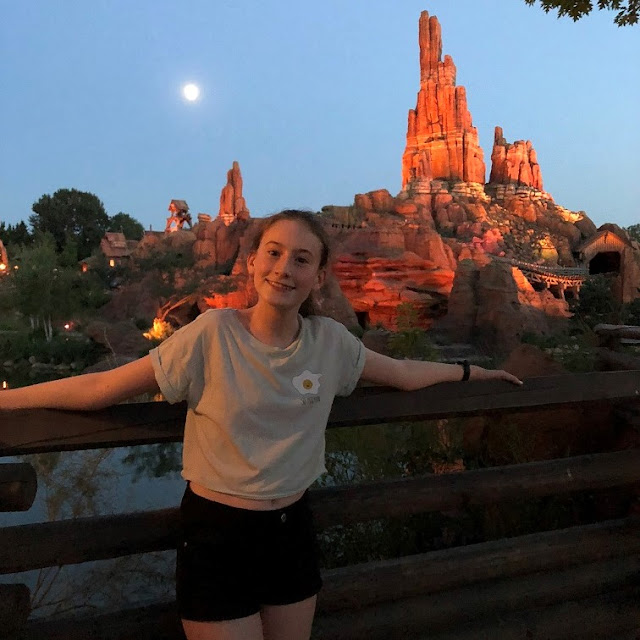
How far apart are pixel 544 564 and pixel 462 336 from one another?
25.2 metres

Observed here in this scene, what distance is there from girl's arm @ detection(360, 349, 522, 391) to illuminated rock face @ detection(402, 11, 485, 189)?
198ft

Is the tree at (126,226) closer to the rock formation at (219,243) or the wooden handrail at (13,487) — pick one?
the rock formation at (219,243)

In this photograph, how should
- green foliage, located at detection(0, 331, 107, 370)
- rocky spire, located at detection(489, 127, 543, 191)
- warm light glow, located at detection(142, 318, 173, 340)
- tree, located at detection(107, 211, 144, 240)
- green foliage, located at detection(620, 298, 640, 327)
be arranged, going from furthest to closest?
1. rocky spire, located at detection(489, 127, 543, 191)
2. tree, located at detection(107, 211, 144, 240)
3. warm light glow, located at detection(142, 318, 173, 340)
4. green foliage, located at detection(0, 331, 107, 370)
5. green foliage, located at detection(620, 298, 640, 327)

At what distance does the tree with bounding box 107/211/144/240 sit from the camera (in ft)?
200

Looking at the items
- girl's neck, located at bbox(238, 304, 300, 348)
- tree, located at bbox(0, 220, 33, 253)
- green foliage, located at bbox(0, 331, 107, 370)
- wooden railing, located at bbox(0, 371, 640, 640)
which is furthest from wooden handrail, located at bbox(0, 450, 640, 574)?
tree, located at bbox(0, 220, 33, 253)

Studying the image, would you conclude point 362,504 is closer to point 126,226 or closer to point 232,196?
point 232,196

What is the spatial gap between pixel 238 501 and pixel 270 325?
604 mm

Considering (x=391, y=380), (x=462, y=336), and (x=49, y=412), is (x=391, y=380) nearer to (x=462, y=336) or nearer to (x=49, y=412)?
(x=49, y=412)

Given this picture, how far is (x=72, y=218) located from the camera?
57.2 m

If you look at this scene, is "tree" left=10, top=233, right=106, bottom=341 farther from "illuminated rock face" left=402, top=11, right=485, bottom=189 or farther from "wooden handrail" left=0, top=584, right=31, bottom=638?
"illuminated rock face" left=402, top=11, right=485, bottom=189

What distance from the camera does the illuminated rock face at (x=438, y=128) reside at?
211ft

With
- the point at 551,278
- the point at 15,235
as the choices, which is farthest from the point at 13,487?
the point at 15,235

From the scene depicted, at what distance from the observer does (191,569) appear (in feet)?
5.82

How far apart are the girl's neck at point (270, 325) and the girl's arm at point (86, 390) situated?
14.5 inches
